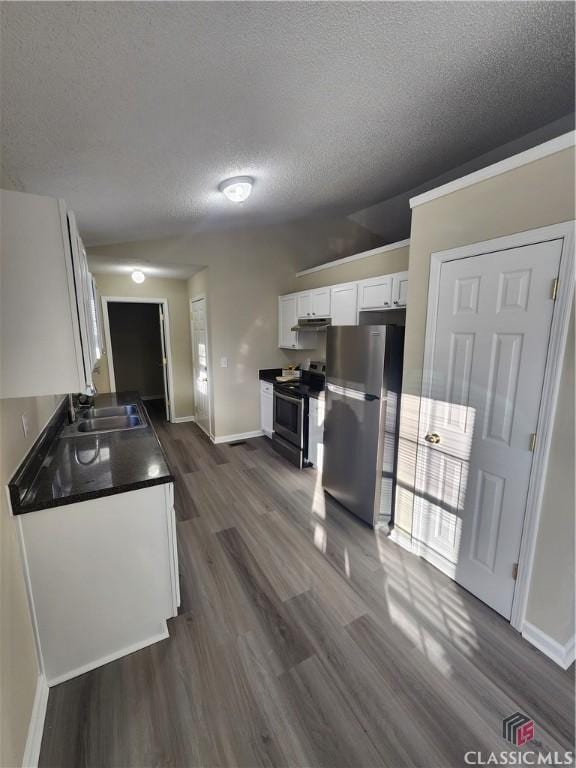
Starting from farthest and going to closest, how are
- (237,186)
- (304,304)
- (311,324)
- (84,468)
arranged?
(311,324), (304,304), (237,186), (84,468)

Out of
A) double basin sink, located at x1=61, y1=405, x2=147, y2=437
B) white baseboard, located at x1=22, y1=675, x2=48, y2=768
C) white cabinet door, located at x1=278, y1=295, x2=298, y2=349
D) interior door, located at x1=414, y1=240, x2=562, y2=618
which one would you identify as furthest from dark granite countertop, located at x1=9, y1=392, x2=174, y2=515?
white cabinet door, located at x1=278, y1=295, x2=298, y2=349

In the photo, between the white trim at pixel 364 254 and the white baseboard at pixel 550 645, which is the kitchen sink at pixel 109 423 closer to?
the white trim at pixel 364 254

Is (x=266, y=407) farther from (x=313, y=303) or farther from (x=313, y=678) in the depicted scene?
(x=313, y=678)

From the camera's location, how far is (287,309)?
4445 millimetres

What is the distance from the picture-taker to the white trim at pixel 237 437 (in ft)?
14.7

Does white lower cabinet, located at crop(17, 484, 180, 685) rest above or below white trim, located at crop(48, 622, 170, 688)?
above

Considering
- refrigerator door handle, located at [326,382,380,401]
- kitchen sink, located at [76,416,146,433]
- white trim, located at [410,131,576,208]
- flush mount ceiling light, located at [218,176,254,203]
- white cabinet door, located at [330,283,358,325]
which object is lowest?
kitchen sink, located at [76,416,146,433]

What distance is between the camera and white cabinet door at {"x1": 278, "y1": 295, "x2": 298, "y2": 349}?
170 inches

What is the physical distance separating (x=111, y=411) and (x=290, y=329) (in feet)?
8.00

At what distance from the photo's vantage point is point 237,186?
2.15 metres

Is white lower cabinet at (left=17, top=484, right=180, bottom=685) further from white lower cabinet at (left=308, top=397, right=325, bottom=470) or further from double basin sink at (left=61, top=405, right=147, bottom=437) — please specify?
white lower cabinet at (left=308, top=397, right=325, bottom=470)

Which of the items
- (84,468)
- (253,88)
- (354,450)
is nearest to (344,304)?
(354,450)

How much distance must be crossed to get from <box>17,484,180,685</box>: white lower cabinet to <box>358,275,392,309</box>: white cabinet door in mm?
2402

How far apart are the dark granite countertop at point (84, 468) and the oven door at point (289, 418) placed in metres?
1.75
